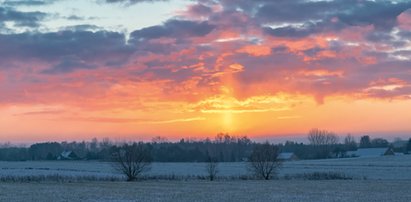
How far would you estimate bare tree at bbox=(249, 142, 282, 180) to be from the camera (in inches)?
2957

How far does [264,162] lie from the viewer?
249 feet

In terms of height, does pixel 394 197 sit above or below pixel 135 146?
below

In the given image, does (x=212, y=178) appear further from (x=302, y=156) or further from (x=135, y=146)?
(x=302, y=156)

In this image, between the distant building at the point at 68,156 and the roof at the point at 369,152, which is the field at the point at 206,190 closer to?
the roof at the point at 369,152

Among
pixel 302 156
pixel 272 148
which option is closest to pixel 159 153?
pixel 302 156

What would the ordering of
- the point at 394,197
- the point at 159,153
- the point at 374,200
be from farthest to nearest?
1. the point at 159,153
2. the point at 394,197
3. the point at 374,200

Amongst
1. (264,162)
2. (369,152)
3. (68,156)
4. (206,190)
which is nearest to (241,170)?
(264,162)

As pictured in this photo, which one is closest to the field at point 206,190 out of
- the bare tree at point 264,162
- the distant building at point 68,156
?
the bare tree at point 264,162

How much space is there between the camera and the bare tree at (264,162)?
75.1 m

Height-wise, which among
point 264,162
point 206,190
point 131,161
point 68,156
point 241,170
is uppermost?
point 68,156

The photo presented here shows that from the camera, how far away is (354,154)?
164750 mm

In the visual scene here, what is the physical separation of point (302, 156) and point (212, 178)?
361 ft

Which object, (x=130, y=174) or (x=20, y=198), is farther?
(x=130, y=174)

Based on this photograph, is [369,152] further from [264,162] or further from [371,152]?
[264,162]
